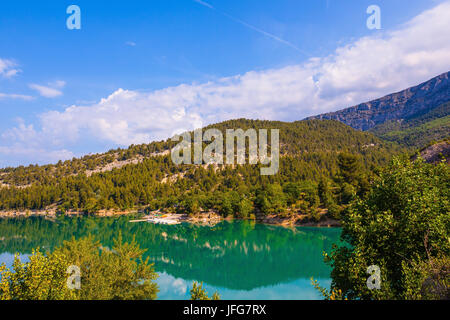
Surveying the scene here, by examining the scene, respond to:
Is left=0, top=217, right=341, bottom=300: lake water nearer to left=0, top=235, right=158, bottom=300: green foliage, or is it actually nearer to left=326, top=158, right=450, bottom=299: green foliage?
left=0, top=235, right=158, bottom=300: green foliage

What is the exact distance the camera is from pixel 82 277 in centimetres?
1867

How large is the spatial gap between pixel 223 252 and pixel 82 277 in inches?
1336

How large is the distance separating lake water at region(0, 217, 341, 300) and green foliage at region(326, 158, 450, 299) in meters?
16.5

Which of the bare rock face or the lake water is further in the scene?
the bare rock face

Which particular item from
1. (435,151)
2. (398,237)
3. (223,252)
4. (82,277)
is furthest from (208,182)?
(398,237)

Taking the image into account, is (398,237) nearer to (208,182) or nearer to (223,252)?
(223,252)

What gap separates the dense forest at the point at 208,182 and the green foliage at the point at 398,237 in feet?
153

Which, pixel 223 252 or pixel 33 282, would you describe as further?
pixel 223 252

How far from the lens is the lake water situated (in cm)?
3247

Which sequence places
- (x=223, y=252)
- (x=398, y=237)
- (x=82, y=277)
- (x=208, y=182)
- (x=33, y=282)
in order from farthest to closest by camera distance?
(x=208, y=182), (x=223, y=252), (x=82, y=277), (x=398, y=237), (x=33, y=282)

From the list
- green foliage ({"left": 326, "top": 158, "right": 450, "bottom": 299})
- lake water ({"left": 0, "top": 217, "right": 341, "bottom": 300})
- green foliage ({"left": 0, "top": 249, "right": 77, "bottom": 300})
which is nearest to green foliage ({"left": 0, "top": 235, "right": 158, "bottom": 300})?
green foliage ({"left": 0, "top": 249, "right": 77, "bottom": 300})

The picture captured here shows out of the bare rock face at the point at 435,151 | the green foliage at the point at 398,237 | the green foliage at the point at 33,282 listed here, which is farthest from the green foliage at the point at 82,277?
the bare rock face at the point at 435,151

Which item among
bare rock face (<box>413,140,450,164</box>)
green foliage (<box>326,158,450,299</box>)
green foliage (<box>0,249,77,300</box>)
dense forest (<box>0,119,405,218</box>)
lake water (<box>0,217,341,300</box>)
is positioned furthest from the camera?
dense forest (<box>0,119,405,218</box>)

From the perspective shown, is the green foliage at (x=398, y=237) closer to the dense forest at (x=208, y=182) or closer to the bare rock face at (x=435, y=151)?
the dense forest at (x=208, y=182)
